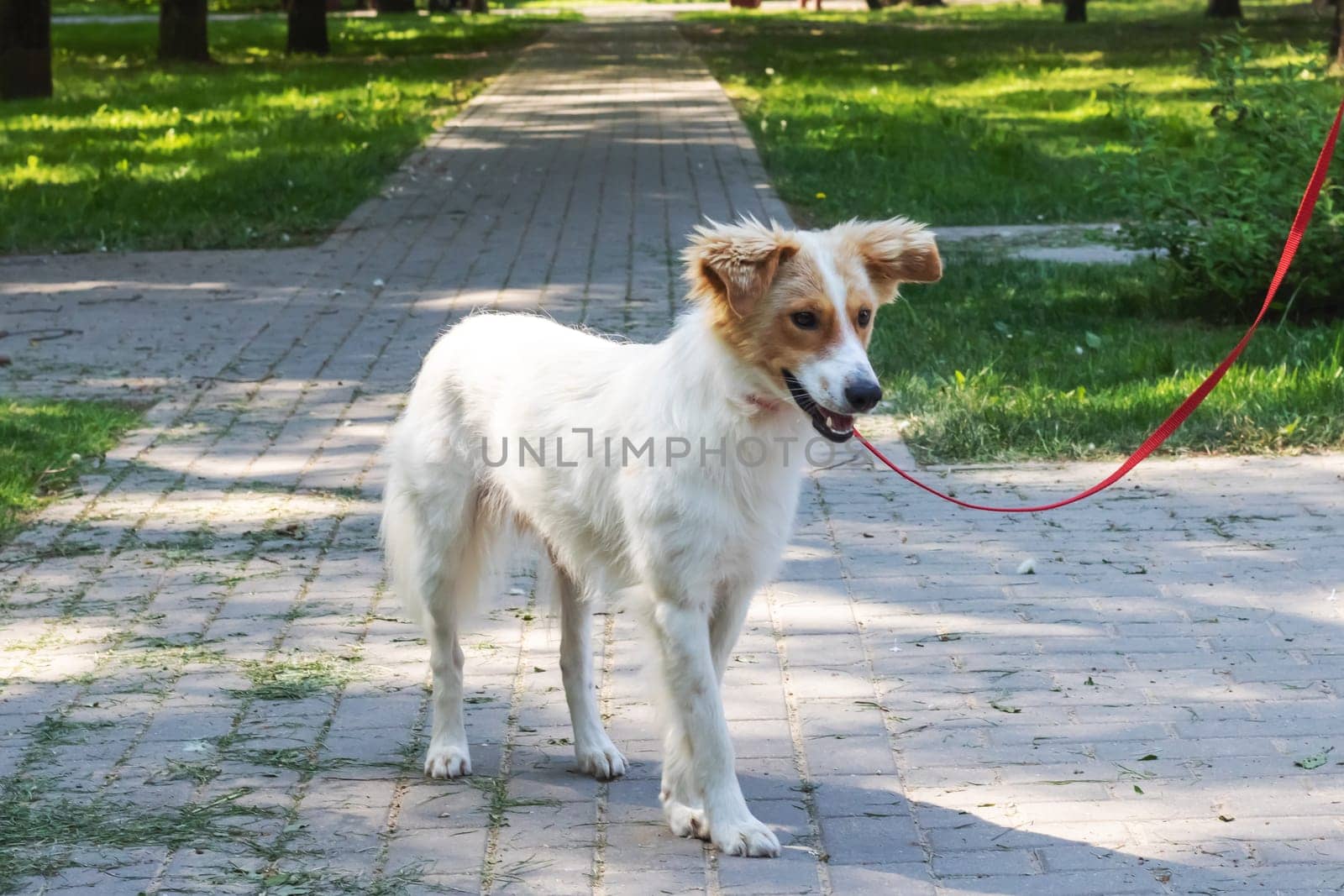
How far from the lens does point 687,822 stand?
4.22 meters

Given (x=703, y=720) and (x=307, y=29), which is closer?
(x=703, y=720)

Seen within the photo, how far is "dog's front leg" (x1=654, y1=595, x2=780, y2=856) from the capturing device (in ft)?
13.4

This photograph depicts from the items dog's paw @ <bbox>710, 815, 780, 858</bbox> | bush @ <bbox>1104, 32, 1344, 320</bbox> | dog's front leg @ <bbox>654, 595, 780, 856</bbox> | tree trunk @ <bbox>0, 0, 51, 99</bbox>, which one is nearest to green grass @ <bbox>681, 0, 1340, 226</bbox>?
bush @ <bbox>1104, 32, 1344, 320</bbox>

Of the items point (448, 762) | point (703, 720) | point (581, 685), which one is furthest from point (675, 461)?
point (448, 762)

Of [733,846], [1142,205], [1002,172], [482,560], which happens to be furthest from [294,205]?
[733,846]

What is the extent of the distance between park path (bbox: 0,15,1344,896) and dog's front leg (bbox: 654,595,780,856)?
9cm

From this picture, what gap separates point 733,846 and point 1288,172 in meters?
6.97

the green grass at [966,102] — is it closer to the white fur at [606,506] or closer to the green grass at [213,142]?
the green grass at [213,142]

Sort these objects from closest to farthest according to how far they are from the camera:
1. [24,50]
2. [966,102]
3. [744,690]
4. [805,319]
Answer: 1. [805,319]
2. [744,690]
3. [966,102]
4. [24,50]

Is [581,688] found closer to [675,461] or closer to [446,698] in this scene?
[446,698]

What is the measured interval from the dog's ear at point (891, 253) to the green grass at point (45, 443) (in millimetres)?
4213

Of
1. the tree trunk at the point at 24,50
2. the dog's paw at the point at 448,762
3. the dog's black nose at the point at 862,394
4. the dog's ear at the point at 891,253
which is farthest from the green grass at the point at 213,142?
the dog's black nose at the point at 862,394

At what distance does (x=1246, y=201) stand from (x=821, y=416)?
6434 millimetres

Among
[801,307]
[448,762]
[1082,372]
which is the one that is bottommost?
[448,762]
